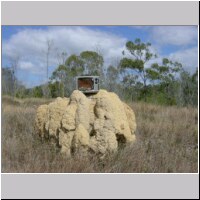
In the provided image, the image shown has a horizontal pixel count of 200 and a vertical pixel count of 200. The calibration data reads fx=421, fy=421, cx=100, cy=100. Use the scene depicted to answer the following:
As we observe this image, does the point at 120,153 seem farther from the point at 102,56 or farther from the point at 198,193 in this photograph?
the point at 102,56

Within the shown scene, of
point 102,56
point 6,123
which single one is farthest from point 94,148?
point 102,56

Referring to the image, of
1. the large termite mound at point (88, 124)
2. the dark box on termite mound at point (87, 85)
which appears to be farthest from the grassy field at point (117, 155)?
the dark box on termite mound at point (87, 85)

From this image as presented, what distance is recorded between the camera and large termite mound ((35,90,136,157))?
615 centimetres

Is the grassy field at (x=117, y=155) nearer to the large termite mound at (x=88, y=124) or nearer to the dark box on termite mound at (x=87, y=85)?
the large termite mound at (x=88, y=124)

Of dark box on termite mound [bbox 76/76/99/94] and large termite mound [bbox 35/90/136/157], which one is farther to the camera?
dark box on termite mound [bbox 76/76/99/94]

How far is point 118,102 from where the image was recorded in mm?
6672

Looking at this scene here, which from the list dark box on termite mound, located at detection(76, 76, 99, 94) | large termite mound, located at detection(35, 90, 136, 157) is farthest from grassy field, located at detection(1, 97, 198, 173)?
dark box on termite mound, located at detection(76, 76, 99, 94)

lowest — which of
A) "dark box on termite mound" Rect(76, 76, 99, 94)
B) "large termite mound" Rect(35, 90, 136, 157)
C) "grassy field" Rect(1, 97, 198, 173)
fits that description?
"grassy field" Rect(1, 97, 198, 173)

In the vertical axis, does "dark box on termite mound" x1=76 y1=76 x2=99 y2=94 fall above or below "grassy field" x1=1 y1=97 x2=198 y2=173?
above

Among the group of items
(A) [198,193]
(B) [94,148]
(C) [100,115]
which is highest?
(C) [100,115]

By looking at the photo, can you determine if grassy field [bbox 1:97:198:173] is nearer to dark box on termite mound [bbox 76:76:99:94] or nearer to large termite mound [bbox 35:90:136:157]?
large termite mound [bbox 35:90:136:157]

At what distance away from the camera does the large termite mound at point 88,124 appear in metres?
6.15

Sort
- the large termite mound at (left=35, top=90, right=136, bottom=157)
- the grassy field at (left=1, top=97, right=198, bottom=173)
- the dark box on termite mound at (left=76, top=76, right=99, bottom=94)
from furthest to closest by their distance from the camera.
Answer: the dark box on termite mound at (left=76, top=76, right=99, bottom=94) < the large termite mound at (left=35, top=90, right=136, bottom=157) < the grassy field at (left=1, top=97, right=198, bottom=173)

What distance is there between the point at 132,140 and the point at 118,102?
651 millimetres
